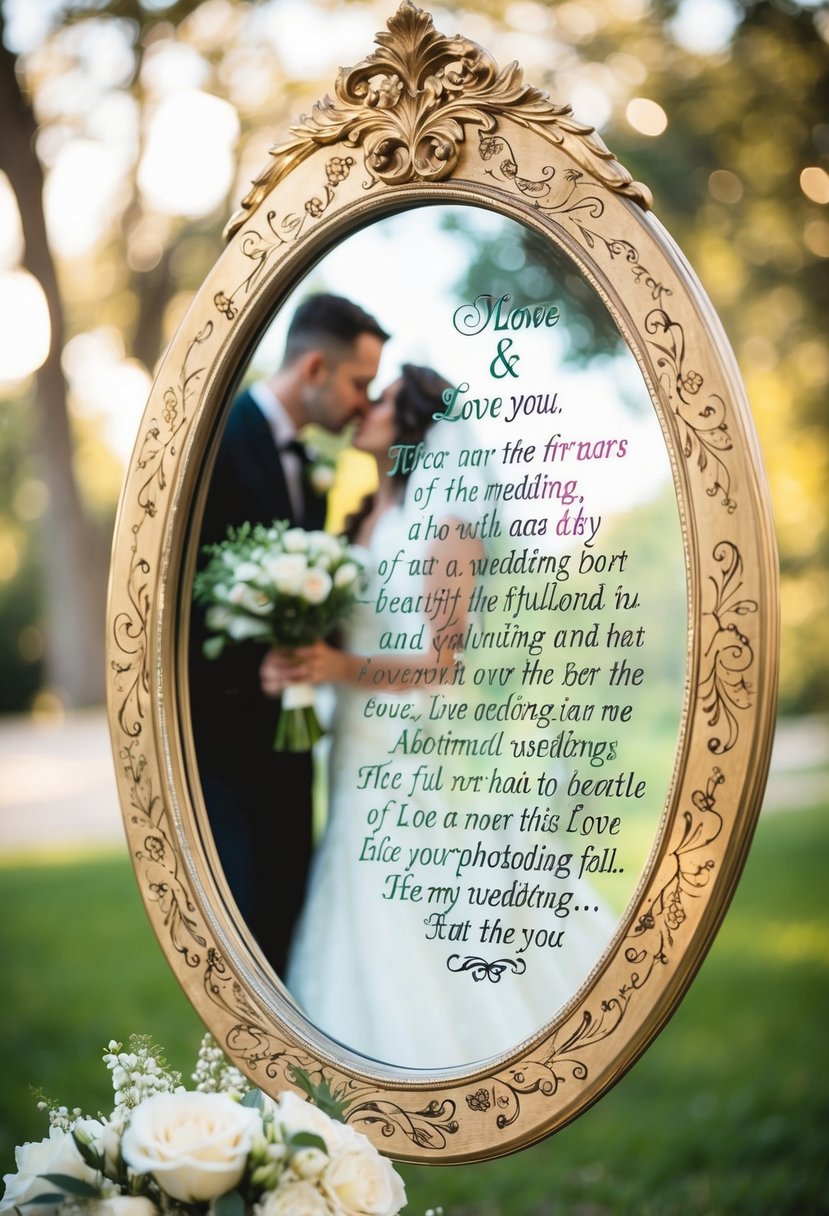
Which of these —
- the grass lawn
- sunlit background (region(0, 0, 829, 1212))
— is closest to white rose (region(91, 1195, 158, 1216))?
the grass lawn

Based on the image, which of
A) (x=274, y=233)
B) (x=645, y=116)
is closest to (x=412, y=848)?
(x=274, y=233)

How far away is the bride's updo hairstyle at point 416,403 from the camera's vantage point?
1.54 metres

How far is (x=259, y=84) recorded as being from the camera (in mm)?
4164

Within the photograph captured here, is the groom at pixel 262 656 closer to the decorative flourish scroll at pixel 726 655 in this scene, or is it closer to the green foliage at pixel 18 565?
the decorative flourish scroll at pixel 726 655

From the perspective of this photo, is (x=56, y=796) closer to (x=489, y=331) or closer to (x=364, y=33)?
(x=364, y=33)

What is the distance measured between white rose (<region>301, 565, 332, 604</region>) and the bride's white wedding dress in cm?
5

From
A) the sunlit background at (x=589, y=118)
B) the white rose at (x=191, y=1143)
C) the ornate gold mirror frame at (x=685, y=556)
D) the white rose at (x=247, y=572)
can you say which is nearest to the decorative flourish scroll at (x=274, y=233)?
the ornate gold mirror frame at (x=685, y=556)

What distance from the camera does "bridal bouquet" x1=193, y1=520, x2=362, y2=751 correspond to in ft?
5.28

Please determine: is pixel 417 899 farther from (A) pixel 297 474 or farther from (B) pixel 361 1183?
(A) pixel 297 474

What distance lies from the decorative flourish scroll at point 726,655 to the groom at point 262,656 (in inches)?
23.0

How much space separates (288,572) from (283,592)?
3 cm

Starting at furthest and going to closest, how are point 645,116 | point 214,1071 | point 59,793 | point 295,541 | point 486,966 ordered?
point 59,793 < point 645,116 < point 295,541 < point 214,1071 < point 486,966

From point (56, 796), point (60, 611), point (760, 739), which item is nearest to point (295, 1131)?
point (760, 739)

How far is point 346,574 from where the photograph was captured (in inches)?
63.2
